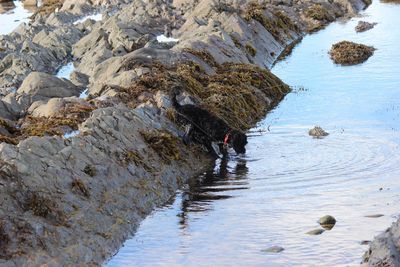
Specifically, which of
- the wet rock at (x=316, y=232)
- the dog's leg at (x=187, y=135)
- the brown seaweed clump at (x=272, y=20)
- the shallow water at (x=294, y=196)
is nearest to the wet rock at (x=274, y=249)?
the shallow water at (x=294, y=196)

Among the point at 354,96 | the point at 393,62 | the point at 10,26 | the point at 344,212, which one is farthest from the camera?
the point at 10,26

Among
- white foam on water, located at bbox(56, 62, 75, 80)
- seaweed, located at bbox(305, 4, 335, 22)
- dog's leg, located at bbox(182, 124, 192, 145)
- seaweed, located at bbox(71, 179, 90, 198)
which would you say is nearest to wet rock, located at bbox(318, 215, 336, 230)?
seaweed, located at bbox(71, 179, 90, 198)

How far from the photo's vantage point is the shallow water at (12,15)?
53463mm

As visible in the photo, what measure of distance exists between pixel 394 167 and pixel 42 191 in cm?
889

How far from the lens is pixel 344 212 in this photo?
50.8ft

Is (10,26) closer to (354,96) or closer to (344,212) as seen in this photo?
(354,96)

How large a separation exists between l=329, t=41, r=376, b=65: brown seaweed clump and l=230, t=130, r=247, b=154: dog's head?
1508 centimetres

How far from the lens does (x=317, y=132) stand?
21.7 meters

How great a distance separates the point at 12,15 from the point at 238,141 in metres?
47.8

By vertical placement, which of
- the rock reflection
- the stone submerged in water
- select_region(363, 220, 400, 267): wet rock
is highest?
select_region(363, 220, 400, 267): wet rock

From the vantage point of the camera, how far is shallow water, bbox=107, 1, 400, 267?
1374 cm

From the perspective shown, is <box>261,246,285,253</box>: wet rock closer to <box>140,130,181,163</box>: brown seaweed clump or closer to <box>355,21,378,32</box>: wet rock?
<box>140,130,181,163</box>: brown seaweed clump

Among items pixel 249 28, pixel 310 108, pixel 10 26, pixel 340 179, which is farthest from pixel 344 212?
pixel 10 26

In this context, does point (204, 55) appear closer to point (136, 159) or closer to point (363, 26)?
point (136, 159)
